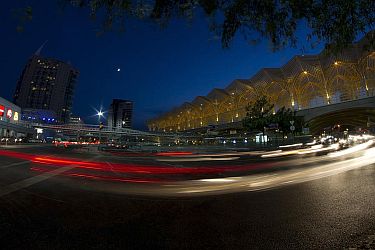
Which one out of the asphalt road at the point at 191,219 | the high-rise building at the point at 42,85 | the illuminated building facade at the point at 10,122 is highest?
the high-rise building at the point at 42,85

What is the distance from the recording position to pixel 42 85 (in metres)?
174

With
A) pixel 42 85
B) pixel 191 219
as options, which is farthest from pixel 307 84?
pixel 42 85

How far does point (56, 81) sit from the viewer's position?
175875 millimetres

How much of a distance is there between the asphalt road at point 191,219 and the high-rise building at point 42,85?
185 meters

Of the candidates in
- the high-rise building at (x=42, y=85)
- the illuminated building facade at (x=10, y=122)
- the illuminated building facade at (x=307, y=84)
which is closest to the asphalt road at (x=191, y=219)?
the illuminated building facade at (x=307, y=84)

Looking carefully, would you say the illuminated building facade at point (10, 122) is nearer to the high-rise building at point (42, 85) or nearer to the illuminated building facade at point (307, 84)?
the high-rise building at point (42, 85)

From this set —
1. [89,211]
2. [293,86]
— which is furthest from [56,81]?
[89,211]

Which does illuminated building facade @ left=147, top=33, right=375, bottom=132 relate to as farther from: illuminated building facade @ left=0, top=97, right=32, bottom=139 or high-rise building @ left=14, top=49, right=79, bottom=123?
high-rise building @ left=14, top=49, right=79, bottom=123

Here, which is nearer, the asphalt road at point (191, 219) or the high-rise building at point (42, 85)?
the asphalt road at point (191, 219)

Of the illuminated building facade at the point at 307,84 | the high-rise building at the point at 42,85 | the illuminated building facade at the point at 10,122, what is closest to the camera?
the illuminated building facade at the point at 307,84

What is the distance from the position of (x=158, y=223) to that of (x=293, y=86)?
260ft

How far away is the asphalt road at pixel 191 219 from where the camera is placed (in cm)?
398

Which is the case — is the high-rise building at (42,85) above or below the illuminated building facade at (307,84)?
above

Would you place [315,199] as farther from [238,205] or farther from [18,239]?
[18,239]
